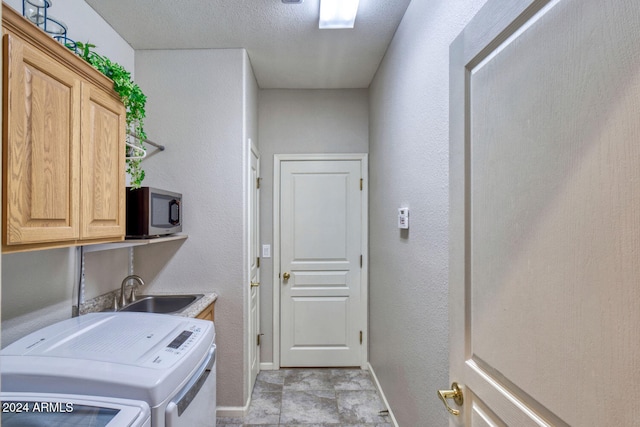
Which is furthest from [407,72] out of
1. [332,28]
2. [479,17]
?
[479,17]

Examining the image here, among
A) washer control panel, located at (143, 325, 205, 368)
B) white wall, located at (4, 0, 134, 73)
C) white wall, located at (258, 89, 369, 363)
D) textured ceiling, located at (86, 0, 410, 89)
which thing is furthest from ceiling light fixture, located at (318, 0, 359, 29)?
washer control panel, located at (143, 325, 205, 368)

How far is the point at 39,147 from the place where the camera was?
1029mm

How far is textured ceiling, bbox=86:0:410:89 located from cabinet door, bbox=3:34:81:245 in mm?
995

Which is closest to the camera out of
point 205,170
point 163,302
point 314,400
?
point 163,302

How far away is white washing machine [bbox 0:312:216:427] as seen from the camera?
3.23 ft

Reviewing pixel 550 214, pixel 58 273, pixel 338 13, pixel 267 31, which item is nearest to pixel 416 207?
pixel 550 214

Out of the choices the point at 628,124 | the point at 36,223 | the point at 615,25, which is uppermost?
the point at 615,25

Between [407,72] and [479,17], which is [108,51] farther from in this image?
[479,17]

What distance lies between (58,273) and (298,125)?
213 centimetres

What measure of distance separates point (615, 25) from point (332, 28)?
185 centimetres

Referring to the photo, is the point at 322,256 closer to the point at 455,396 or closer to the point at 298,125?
the point at 298,125

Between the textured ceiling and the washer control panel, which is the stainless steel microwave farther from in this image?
the textured ceiling

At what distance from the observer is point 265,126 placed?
2984mm

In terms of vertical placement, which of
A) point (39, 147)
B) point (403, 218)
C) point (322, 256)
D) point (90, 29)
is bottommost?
point (322, 256)
